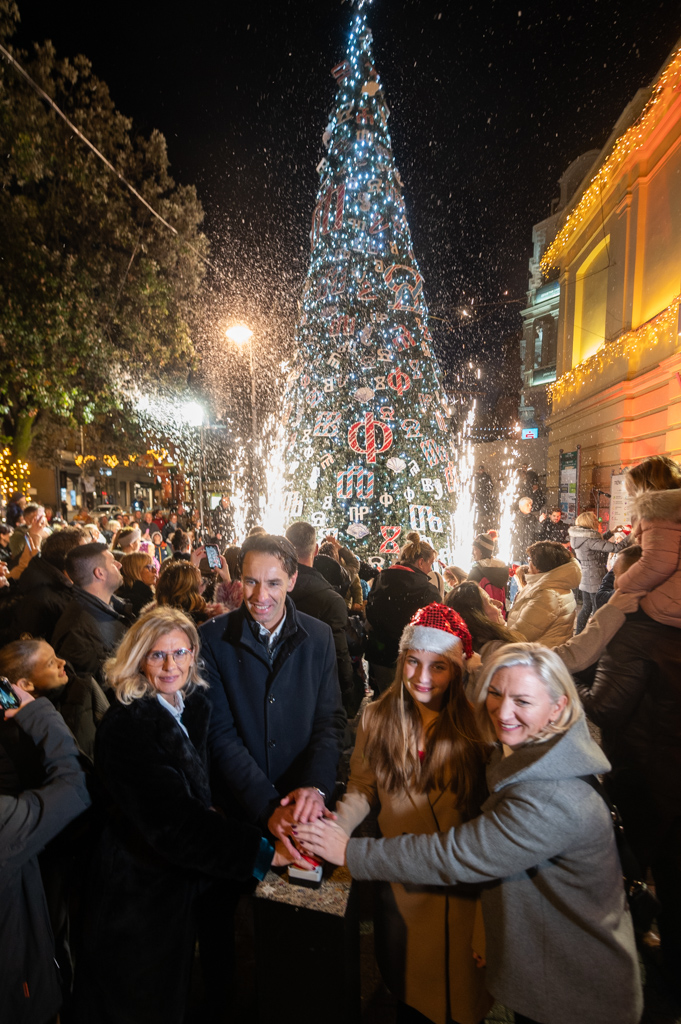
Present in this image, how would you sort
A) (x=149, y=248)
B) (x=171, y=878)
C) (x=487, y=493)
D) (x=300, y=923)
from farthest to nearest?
1. (x=487, y=493)
2. (x=149, y=248)
3. (x=171, y=878)
4. (x=300, y=923)

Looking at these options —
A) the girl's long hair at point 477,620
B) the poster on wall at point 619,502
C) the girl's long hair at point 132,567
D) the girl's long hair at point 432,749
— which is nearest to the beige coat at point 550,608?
the girl's long hair at point 477,620

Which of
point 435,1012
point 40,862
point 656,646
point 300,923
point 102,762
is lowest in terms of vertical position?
point 435,1012

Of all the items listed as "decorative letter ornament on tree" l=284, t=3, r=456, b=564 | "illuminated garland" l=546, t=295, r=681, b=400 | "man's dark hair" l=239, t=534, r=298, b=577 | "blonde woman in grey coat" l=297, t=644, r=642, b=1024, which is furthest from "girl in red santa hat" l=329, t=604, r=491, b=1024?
"illuminated garland" l=546, t=295, r=681, b=400

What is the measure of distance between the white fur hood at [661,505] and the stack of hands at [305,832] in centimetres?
219

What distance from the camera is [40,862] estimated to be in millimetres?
2119

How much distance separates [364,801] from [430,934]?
1.52 ft

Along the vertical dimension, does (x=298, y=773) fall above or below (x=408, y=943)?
above

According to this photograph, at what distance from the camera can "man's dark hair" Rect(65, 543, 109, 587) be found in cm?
314

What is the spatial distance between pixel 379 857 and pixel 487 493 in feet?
60.4

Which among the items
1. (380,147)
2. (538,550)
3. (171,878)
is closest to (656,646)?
(538,550)

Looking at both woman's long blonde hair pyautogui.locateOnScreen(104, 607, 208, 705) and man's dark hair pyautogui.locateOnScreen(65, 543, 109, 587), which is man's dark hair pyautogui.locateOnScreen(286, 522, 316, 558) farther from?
woman's long blonde hair pyautogui.locateOnScreen(104, 607, 208, 705)

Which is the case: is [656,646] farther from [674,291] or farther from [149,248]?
[149,248]

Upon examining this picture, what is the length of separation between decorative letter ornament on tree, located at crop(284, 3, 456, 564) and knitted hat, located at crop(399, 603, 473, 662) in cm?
621

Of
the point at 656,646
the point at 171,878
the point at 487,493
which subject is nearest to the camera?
the point at 171,878
